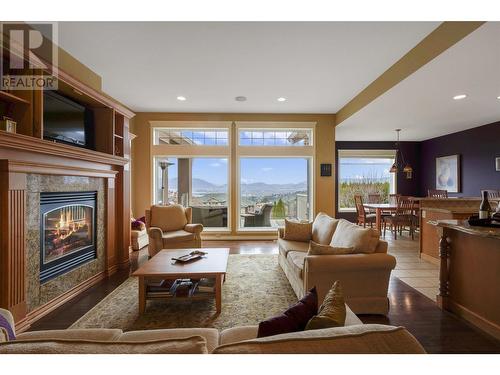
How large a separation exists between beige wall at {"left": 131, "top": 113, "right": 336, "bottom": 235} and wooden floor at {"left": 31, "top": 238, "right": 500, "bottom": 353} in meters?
2.55

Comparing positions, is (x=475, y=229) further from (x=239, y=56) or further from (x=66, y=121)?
(x=66, y=121)

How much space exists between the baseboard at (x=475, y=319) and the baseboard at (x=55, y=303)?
4.04 meters

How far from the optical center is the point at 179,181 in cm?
595

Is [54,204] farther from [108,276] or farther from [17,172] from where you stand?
[108,276]

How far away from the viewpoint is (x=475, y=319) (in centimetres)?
223

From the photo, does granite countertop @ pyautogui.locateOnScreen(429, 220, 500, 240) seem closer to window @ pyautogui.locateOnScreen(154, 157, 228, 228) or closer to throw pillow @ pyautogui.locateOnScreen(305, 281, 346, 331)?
throw pillow @ pyautogui.locateOnScreen(305, 281, 346, 331)

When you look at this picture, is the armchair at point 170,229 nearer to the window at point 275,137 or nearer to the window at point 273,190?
the window at point 273,190

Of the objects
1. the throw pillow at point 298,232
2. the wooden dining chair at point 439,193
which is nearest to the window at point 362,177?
the wooden dining chair at point 439,193

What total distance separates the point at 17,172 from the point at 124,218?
179 centimetres

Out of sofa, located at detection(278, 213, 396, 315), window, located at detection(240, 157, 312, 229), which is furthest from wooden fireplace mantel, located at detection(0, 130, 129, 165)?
window, located at detection(240, 157, 312, 229)

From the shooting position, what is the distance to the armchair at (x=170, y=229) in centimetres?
396

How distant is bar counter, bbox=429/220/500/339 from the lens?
2.09 meters

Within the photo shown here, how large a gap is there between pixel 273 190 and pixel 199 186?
182cm
